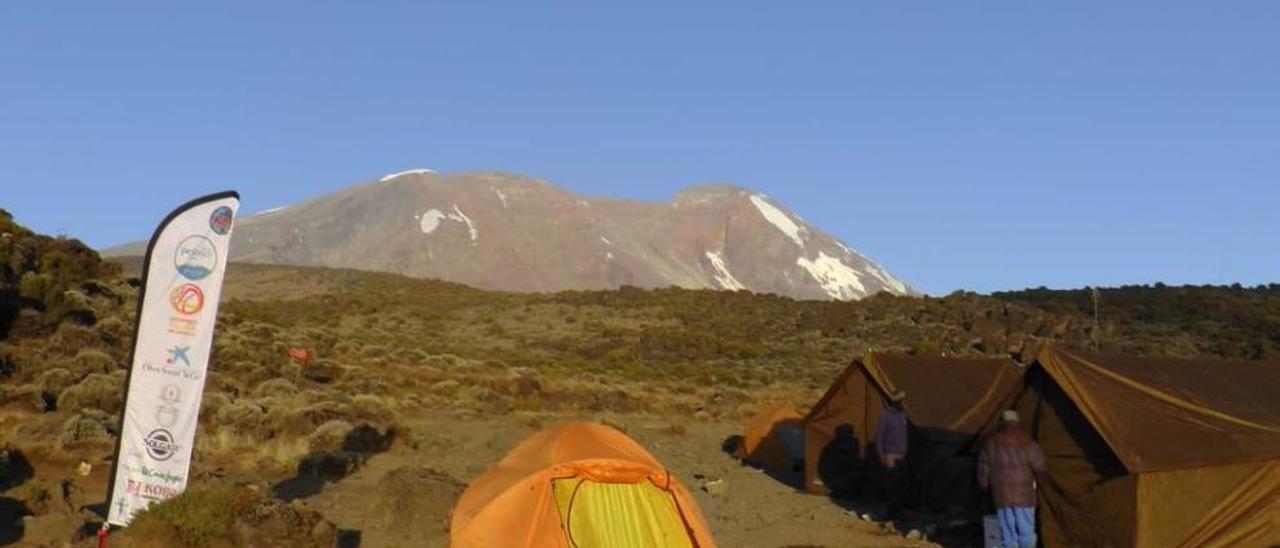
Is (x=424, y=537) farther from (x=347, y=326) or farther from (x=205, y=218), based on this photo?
(x=347, y=326)

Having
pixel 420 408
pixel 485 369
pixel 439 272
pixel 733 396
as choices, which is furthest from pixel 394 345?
pixel 439 272

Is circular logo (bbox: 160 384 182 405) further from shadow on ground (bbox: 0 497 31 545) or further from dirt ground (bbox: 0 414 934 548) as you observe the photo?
shadow on ground (bbox: 0 497 31 545)

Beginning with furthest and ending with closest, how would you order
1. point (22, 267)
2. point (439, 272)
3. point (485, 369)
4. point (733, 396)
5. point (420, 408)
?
point (439, 272), point (485, 369), point (733, 396), point (22, 267), point (420, 408)

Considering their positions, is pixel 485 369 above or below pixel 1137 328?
below

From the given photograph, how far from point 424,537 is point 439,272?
552ft

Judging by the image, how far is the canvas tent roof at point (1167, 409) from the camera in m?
12.0

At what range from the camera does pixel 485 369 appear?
41469 mm

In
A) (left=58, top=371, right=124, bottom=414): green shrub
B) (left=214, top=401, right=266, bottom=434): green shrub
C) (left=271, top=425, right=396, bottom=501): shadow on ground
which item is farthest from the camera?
(left=214, top=401, right=266, bottom=434): green shrub

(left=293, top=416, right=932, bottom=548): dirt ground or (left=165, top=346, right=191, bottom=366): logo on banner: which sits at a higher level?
(left=165, top=346, right=191, bottom=366): logo on banner

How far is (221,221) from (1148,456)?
30.8 feet

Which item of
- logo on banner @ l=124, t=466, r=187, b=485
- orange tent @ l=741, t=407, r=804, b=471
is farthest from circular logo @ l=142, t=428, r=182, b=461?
orange tent @ l=741, t=407, r=804, b=471

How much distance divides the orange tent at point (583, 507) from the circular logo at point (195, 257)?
11.8ft

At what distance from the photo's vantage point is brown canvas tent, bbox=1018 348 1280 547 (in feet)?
38.8

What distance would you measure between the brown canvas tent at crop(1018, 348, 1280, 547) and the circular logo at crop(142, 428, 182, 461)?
350 inches
